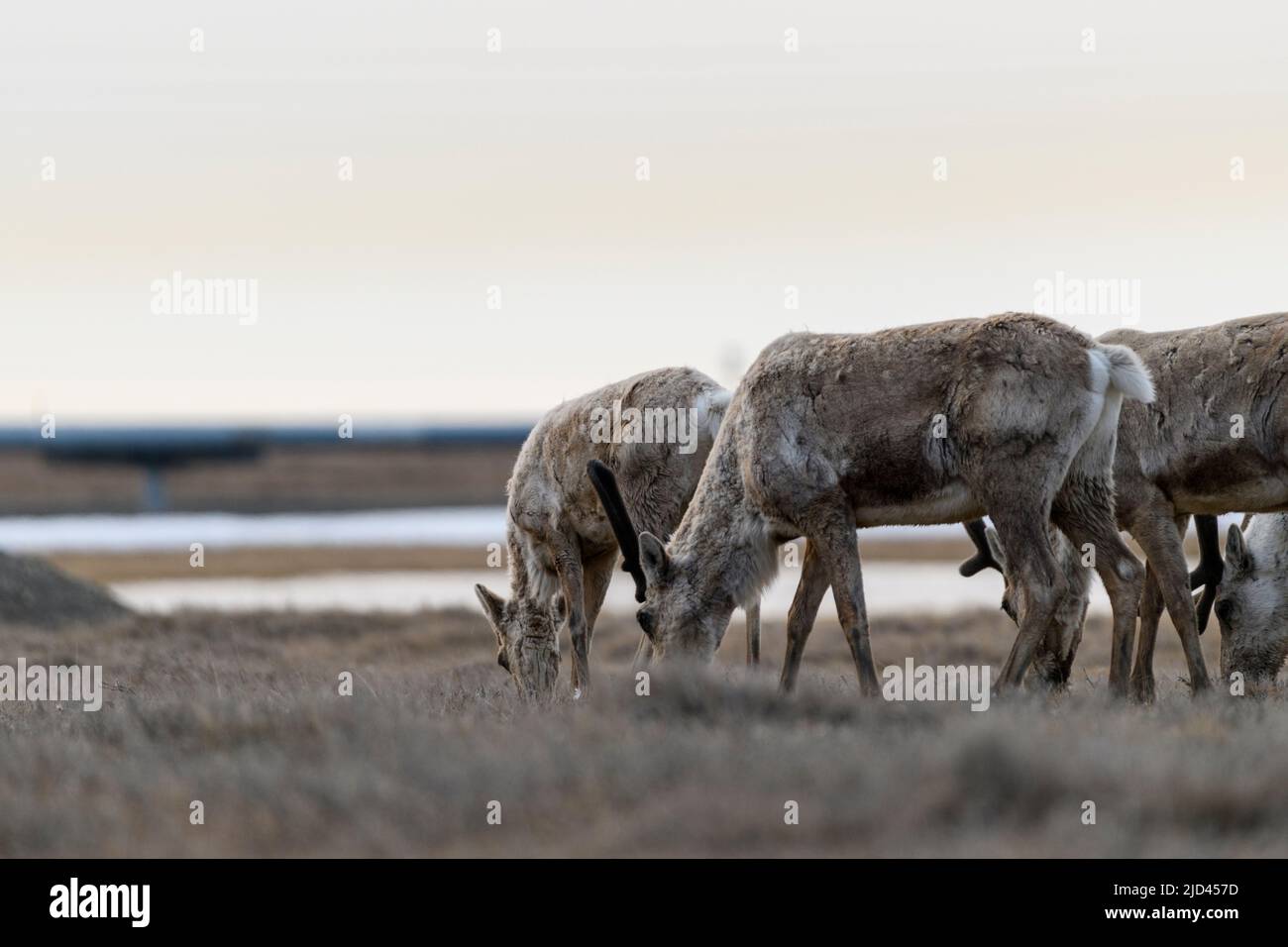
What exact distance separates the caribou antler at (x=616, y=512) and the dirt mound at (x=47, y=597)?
996cm

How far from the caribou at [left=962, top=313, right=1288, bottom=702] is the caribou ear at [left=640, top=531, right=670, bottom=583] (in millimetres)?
3352

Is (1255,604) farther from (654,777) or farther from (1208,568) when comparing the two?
(654,777)

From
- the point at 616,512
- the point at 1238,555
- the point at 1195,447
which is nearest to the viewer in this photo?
the point at 616,512

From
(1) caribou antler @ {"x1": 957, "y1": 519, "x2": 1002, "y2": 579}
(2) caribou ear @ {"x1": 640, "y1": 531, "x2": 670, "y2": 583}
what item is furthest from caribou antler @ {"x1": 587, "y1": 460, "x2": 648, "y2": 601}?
(1) caribou antler @ {"x1": 957, "y1": 519, "x2": 1002, "y2": 579}

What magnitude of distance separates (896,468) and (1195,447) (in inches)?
109

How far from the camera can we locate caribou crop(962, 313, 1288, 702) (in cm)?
1146

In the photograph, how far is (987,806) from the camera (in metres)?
6.50

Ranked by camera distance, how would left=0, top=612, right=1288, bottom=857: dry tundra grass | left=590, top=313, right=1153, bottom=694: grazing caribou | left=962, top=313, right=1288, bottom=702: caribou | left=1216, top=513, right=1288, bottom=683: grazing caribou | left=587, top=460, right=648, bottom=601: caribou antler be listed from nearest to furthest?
left=0, top=612, right=1288, bottom=857: dry tundra grass < left=590, top=313, right=1153, bottom=694: grazing caribou < left=587, top=460, right=648, bottom=601: caribou antler < left=962, top=313, right=1288, bottom=702: caribou < left=1216, top=513, right=1288, bottom=683: grazing caribou

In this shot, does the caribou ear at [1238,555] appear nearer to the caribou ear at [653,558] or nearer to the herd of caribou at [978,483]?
the herd of caribou at [978,483]

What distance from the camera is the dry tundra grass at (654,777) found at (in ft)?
20.6

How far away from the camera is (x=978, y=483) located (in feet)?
33.1

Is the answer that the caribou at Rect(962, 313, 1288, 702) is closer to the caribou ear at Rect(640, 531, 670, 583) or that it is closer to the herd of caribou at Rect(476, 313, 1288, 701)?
the herd of caribou at Rect(476, 313, 1288, 701)

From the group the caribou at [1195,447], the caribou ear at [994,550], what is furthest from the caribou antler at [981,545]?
the caribou at [1195,447]

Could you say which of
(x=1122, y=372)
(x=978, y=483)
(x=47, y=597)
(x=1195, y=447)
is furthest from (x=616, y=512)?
(x=47, y=597)
